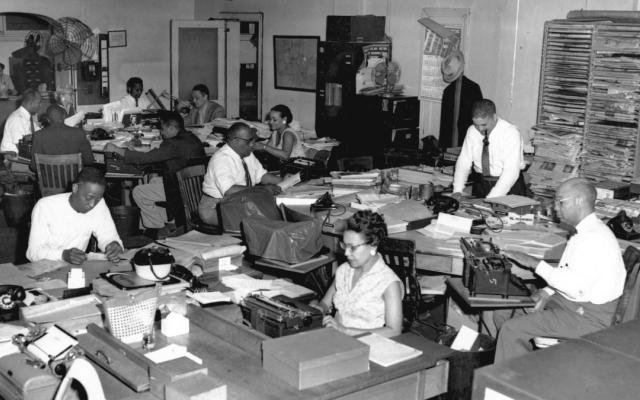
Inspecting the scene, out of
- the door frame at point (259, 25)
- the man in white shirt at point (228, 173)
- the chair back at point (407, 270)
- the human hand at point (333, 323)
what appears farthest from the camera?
the door frame at point (259, 25)

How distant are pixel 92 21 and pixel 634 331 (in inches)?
481

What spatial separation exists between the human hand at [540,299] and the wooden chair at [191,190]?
316cm

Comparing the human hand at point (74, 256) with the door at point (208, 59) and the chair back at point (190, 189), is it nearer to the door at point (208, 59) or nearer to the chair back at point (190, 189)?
the chair back at point (190, 189)

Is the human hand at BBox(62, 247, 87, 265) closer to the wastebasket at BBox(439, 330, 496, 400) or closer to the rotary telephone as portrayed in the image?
the rotary telephone

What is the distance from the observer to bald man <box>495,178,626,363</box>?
427 centimetres

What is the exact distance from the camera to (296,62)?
1187 centimetres

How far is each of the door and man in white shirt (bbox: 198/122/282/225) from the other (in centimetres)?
626

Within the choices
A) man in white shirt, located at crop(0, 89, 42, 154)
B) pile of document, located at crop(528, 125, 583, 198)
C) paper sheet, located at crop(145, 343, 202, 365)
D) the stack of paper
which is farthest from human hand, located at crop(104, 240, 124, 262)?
man in white shirt, located at crop(0, 89, 42, 154)

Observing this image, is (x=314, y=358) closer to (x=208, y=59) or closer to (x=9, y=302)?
(x=9, y=302)

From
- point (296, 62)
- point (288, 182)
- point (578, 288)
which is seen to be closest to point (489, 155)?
point (288, 182)

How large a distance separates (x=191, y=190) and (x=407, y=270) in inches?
109

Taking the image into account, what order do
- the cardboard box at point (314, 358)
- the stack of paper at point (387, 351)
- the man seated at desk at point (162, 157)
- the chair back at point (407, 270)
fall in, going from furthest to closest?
the man seated at desk at point (162, 157)
the chair back at point (407, 270)
the stack of paper at point (387, 351)
the cardboard box at point (314, 358)

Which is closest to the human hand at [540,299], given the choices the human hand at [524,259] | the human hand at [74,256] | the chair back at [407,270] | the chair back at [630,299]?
the human hand at [524,259]

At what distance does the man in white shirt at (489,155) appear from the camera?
675 centimetres
